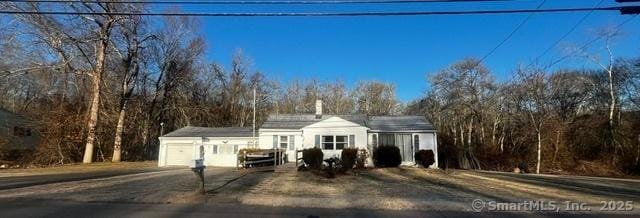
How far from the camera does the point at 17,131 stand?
145 ft

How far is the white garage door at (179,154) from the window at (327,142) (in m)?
14.0

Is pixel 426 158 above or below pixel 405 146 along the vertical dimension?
below

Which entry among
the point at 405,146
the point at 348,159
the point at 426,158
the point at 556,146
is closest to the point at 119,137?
the point at 405,146

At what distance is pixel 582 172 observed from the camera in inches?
1341

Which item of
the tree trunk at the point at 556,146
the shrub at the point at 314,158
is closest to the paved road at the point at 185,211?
the shrub at the point at 314,158

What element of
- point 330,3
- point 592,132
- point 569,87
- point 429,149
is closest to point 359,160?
point 429,149

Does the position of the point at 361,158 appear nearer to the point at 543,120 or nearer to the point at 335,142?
the point at 335,142

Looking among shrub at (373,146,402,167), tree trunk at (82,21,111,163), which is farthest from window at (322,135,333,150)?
tree trunk at (82,21,111,163)

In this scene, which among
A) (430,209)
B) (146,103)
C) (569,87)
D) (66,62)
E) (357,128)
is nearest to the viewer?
(430,209)

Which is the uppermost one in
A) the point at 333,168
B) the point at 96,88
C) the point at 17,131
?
the point at 96,88

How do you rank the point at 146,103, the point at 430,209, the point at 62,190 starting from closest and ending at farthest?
the point at 430,209 → the point at 62,190 → the point at 146,103

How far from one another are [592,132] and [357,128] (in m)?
20.8

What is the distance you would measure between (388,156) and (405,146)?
2771mm

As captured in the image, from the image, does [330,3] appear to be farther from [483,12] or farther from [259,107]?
[259,107]
